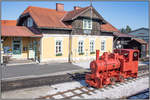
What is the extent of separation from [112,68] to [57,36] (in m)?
9.60

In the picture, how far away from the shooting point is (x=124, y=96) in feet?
26.3

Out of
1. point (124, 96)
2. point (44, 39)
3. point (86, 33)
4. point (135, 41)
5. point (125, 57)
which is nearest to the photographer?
point (124, 96)

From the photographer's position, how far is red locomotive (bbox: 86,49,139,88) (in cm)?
916

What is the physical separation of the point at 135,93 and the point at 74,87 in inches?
142

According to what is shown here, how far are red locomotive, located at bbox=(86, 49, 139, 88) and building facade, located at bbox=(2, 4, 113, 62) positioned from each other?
27.9 ft

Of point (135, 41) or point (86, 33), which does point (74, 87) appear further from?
point (135, 41)

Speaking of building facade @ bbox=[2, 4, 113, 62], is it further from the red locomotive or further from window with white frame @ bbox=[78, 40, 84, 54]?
the red locomotive

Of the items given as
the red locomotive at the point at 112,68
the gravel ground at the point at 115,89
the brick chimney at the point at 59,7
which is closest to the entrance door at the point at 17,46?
the brick chimney at the point at 59,7

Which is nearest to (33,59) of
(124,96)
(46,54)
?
(46,54)

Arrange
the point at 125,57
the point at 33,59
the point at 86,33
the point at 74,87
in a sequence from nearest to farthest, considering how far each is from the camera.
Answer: the point at 74,87
the point at 125,57
the point at 33,59
the point at 86,33

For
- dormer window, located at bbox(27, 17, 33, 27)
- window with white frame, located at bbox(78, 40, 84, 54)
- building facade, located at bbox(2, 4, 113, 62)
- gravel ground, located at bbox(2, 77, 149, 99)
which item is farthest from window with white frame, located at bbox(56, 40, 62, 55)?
gravel ground, located at bbox(2, 77, 149, 99)

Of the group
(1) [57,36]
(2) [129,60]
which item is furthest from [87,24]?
(2) [129,60]

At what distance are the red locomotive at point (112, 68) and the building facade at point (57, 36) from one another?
27.9 feet

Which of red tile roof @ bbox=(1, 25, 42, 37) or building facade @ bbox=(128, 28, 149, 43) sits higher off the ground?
building facade @ bbox=(128, 28, 149, 43)
